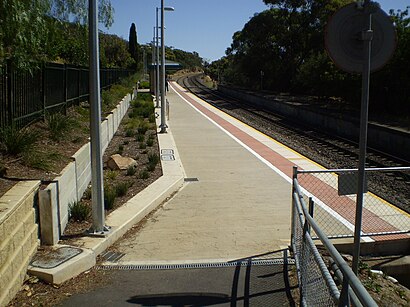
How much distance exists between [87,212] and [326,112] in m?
24.5

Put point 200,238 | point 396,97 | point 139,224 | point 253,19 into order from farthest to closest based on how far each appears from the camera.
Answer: point 253,19, point 396,97, point 139,224, point 200,238

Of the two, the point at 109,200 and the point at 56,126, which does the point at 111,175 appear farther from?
the point at 109,200

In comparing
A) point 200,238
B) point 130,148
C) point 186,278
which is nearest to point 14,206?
point 186,278

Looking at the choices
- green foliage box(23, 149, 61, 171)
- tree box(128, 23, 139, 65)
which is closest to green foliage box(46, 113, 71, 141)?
green foliage box(23, 149, 61, 171)

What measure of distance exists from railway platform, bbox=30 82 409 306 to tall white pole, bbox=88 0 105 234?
0.40m

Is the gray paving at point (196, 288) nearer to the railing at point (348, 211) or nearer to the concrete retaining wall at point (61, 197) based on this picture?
the concrete retaining wall at point (61, 197)

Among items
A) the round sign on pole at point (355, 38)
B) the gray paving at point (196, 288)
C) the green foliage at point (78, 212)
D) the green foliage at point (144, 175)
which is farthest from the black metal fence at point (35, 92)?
the round sign on pole at point (355, 38)

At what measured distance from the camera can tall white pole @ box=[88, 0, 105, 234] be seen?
6441 mm

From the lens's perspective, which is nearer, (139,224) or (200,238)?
(200,238)

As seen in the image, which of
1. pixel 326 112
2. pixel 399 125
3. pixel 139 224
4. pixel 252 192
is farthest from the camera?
pixel 326 112

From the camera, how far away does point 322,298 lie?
12.1 feet

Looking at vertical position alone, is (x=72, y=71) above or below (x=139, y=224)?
above

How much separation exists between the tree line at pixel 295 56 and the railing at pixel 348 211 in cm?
2025

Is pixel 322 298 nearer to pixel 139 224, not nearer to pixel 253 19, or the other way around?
pixel 139 224
